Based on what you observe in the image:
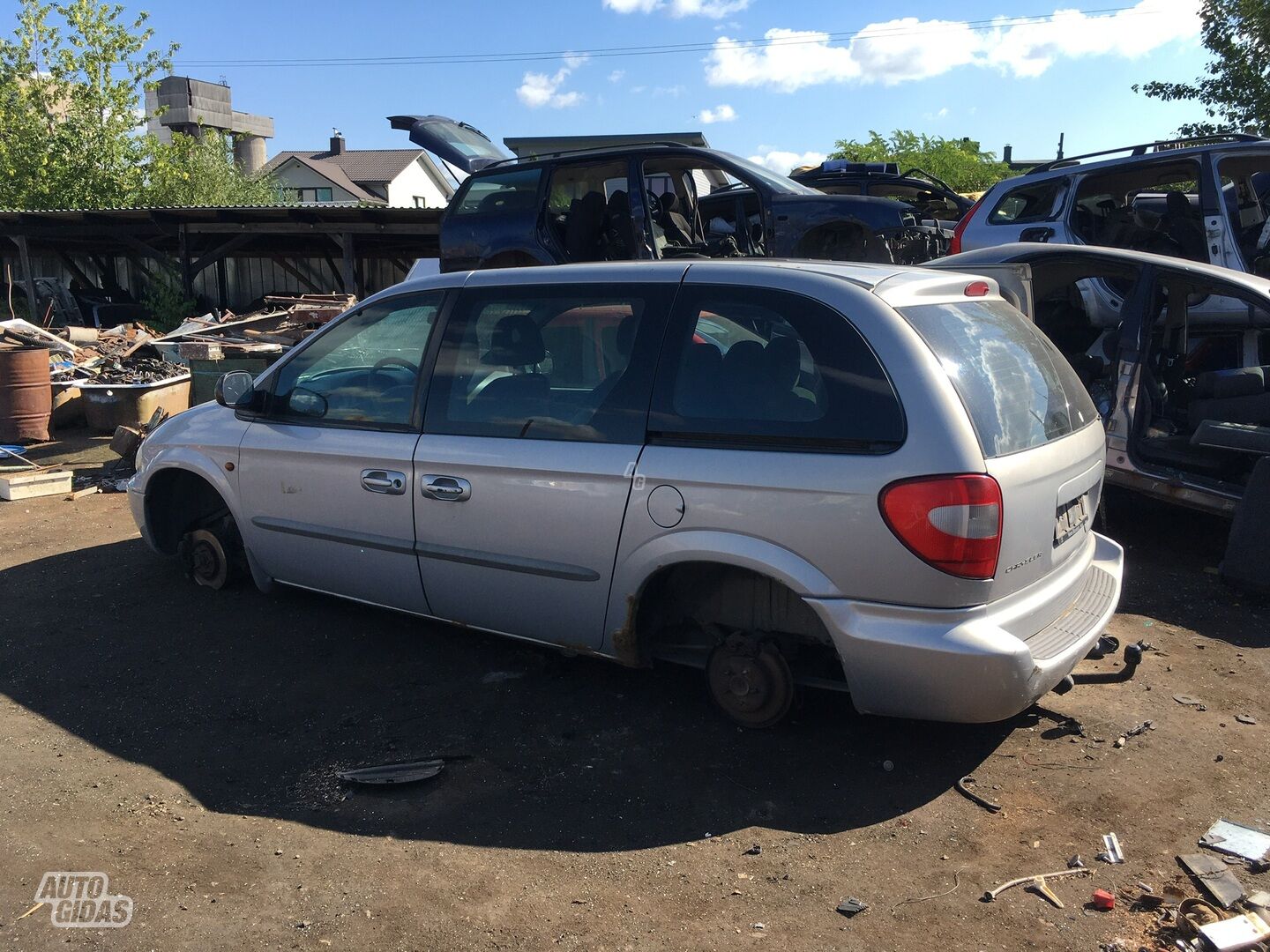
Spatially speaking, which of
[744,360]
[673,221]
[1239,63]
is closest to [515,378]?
[744,360]

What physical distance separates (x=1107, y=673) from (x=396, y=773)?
3.02 m

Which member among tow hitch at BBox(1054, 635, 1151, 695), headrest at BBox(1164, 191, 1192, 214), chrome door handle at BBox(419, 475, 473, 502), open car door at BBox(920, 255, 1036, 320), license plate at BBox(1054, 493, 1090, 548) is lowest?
tow hitch at BBox(1054, 635, 1151, 695)

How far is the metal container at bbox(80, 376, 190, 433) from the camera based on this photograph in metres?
10.5

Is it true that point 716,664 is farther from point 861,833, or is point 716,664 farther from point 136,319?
point 136,319

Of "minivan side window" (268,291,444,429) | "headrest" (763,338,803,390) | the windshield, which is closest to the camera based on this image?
"headrest" (763,338,803,390)

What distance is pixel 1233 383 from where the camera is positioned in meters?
5.96

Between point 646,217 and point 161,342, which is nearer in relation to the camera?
point 646,217

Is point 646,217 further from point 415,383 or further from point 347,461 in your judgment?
point 347,461

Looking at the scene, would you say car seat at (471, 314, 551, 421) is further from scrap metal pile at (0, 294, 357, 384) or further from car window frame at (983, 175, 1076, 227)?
scrap metal pile at (0, 294, 357, 384)

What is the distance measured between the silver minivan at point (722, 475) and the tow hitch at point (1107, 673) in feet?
0.82

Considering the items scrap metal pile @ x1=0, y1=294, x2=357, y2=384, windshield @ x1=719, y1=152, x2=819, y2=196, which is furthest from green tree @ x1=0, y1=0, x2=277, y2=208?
windshield @ x1=719, y1=152, x2=819, y2=196

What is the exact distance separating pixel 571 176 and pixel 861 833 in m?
7.32

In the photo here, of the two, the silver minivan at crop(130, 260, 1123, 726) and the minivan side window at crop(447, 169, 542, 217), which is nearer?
the silver minivan at crop(130, 260, 1123, 726)

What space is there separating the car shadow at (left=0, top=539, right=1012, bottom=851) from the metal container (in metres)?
5.83
